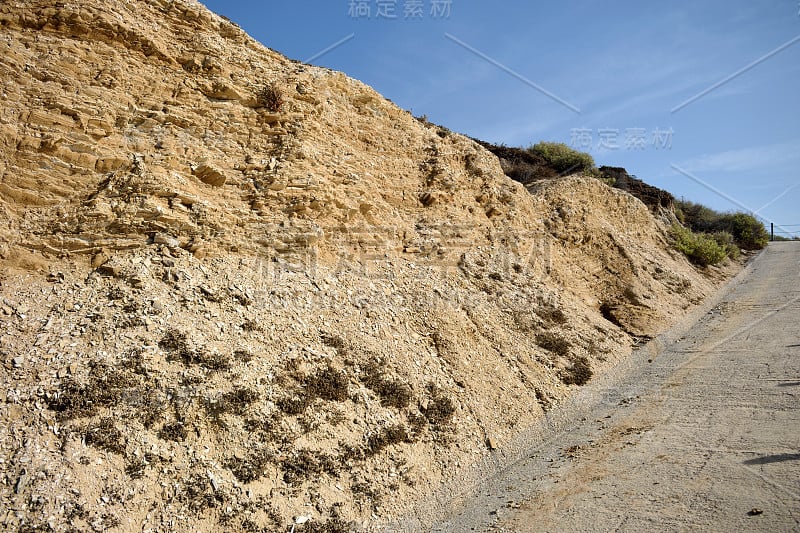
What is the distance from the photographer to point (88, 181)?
21.7 feet

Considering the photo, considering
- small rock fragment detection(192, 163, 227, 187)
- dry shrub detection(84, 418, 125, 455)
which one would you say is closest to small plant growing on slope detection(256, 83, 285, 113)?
small rock fragment detection(192, 163, 227, 187)

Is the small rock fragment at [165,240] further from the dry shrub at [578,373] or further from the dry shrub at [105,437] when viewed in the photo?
the dry shrub at [578,373]

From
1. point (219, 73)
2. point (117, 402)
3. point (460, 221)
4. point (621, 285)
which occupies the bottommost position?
point (117, 402)

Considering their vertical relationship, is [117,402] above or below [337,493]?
above

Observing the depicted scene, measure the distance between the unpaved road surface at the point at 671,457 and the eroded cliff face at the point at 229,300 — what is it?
0.70 metres

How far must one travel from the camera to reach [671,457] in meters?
6.16

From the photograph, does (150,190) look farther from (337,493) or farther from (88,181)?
(337,493)

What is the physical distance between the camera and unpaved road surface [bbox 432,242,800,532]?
16.2ft

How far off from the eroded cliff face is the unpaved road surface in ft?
2.30

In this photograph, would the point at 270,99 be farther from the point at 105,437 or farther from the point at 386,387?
the point at 105,437

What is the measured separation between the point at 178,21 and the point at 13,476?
821 centimetres

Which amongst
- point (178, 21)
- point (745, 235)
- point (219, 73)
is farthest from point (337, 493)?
point (745, 235)

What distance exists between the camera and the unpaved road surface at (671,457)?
4945 mm

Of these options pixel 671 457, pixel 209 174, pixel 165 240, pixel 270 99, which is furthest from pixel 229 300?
pixel 671 457
